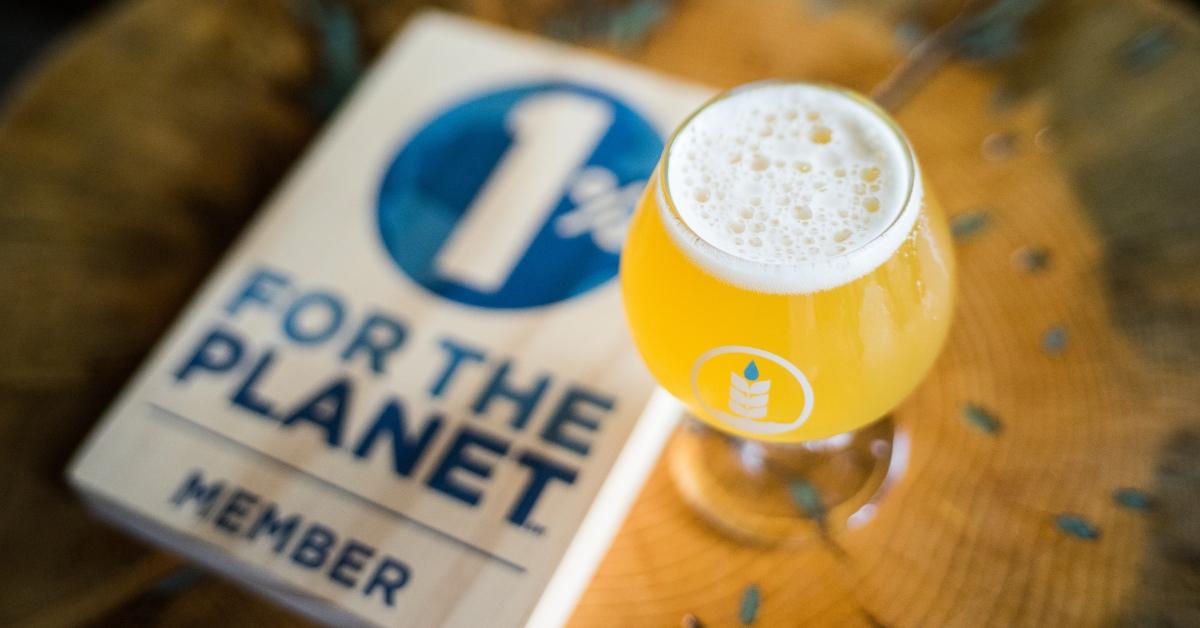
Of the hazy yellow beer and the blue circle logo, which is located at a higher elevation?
the hazy yellow beer

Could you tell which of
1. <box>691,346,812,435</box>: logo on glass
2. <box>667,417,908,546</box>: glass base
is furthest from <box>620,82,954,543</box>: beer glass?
<box>667,417,908,546</box>: glass base

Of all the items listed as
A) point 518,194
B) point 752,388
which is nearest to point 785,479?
point 752,388

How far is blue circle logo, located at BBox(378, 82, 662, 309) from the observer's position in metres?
0.84

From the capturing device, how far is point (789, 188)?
0.63 m

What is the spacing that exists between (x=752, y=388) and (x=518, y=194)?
1.13 ft

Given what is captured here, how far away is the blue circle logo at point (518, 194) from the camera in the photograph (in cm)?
84

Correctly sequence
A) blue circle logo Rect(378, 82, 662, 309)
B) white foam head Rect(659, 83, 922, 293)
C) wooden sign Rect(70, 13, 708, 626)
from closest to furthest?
1. white foam head Rect(659, 83, 922, 293)
2. wooden sign Rect(70, 13, 708, 626)
3. blue circle logo Rect(378, 82, 662, 309)

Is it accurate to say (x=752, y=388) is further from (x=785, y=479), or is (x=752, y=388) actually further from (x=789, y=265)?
(x=785, y=479)

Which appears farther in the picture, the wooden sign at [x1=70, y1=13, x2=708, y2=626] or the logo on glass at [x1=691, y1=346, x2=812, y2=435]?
the wooden sign at [x1=70, y1=13, x2=708, y2=626]

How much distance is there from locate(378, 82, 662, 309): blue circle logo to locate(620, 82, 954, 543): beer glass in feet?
0.55

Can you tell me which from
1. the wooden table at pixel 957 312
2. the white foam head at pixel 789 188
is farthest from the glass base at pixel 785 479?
the white foam head at pixel 789 188

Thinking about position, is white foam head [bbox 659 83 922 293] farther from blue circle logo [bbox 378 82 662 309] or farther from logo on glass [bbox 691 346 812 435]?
blue circle logo [bbox 378 82 662 309]

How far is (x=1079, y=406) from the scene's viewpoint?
77 centimetres

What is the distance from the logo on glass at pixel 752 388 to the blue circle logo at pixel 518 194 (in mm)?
213
